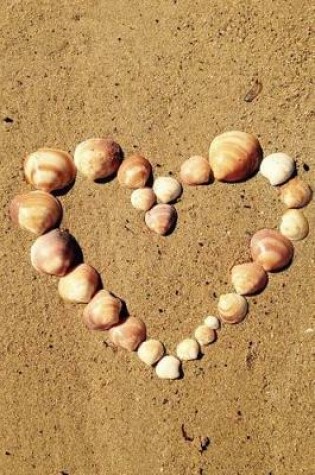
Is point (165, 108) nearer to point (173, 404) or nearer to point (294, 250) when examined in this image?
point (294, 250)

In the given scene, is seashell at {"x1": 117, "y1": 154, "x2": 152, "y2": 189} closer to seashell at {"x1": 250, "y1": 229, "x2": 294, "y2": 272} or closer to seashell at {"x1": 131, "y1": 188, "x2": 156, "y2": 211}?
seashell at {"x1": 131, "y1": 188, "x2": 156, "y2": 211}

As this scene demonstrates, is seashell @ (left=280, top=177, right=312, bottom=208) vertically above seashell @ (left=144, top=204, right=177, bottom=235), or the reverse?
seashell @ (left=280, top=177, right=312, bottom=208)

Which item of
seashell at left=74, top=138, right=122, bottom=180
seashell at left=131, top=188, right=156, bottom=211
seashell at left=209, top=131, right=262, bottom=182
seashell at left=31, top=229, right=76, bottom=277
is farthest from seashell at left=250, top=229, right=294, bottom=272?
seashell at left=31, top=229, right=76, bottom=277

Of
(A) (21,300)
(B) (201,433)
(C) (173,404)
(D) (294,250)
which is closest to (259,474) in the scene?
(B) (201,433)

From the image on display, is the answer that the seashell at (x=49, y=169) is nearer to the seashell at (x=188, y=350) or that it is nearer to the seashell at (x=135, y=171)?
the seashell at (x=135, y=171)

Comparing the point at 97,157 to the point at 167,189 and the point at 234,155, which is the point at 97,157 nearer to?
the point at 167,189

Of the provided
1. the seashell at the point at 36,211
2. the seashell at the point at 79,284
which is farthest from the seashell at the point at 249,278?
the seashell at the point at 36,211
